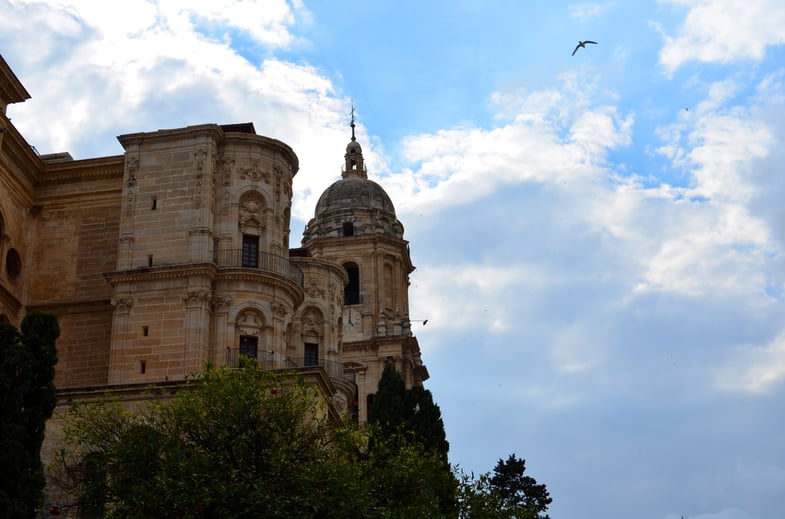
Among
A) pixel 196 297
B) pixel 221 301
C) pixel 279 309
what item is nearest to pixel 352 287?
pixel 279 309

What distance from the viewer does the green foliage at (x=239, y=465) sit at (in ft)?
90.7

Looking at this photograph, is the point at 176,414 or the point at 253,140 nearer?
the point at 176,414

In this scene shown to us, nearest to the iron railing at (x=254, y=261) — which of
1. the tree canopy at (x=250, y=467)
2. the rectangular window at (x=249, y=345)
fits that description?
the rectangular window at (x=249, y=345)

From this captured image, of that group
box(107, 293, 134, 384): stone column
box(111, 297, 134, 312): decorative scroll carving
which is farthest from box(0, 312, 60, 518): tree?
box(111, 297, 134, 312): decorative scroll carving

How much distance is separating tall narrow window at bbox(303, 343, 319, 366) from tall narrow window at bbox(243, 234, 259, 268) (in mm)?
9969

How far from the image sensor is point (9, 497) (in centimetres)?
2814

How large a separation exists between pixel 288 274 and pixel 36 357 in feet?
55.6

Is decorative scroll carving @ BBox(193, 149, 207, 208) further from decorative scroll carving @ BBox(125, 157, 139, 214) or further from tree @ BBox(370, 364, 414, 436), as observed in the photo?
tree @ BBox(370, 364, 414, 436)

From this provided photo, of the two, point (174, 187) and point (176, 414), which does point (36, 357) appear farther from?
point (174, 187)

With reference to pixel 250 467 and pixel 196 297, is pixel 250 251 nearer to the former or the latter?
pixel 196 297

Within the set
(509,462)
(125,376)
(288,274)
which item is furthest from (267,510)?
(509,462)

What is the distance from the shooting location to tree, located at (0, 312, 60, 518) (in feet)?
93.0

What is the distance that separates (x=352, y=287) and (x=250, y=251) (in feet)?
89.2

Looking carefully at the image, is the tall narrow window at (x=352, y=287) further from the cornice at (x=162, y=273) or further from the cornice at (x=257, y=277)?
the cornice at (x=162, y=273)
